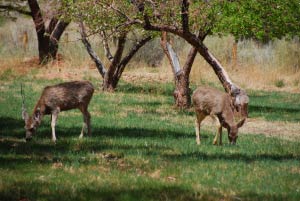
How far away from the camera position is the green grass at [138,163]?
9156mm

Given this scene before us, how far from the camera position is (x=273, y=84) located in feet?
115

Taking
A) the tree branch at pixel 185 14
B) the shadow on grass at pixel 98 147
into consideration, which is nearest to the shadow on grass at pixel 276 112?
the tree branch at pixel 185 14

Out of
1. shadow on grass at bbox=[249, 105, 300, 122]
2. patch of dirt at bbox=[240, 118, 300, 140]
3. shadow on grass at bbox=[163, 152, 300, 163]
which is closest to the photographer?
shadow on grass at bbox=[163, 152, 300, 163]

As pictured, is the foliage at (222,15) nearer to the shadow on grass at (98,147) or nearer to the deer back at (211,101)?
the deer back at (211,101)

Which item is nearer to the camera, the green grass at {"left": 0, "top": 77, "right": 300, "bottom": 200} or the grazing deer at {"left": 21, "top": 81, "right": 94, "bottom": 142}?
the green grass at {"left": 0, "top": 77, "right": 300, "bottom": 200}

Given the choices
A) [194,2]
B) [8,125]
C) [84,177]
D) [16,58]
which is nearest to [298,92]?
[194,2]

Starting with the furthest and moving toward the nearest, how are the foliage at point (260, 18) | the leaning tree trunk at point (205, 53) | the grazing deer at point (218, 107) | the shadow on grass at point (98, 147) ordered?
the foliage at point (260, 18), the leaning tree trunk at point (205, 53), the grazing deer at point (218, 107), the shadow on grass at point (98, 147)

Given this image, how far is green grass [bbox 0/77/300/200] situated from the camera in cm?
916

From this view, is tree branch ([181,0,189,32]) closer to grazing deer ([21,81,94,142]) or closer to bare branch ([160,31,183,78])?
grazing deer ([21,81,94,142])

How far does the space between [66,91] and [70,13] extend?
863 centimetres

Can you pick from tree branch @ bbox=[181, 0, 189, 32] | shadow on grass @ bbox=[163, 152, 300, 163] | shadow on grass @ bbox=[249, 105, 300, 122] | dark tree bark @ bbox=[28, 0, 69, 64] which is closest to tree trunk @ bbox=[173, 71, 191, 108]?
shadow on grass @ bbox=[249, 105, 300, 122]

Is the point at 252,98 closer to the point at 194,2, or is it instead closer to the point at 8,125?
the point at 194,2

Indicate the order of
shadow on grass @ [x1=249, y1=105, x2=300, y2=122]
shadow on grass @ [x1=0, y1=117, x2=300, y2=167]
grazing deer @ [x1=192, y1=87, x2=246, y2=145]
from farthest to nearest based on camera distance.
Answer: shadow on grass @ [x1=249, y1=105, x2=300, y2=122] → grazing deer @ [x1=192, y1=87, x2=246, y2=145] → shadow on grass @ [x1=0, y1=117, x2=300, y2=167]

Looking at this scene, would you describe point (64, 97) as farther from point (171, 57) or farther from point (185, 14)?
point (171, 57)
